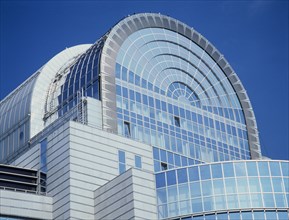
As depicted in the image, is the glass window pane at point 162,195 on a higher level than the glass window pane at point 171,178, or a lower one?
lower

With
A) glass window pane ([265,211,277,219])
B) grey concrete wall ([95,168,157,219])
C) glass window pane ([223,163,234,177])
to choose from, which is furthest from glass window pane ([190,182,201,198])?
glass window pane ([265,211,277,219])

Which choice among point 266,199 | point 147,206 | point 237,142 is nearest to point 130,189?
point 147,206

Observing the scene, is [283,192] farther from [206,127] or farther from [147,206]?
[206,127]

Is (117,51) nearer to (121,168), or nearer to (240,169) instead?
(121,168)

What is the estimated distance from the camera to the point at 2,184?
66.9 m

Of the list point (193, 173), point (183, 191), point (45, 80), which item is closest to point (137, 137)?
point (193, 173)

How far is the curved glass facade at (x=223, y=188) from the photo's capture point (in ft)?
207

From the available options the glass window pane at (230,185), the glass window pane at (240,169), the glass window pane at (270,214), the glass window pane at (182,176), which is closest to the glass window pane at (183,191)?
the glass window pane at (182,176)

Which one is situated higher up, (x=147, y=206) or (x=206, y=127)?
(x=206, y=127)

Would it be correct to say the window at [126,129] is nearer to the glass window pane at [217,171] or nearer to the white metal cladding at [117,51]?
the white metal cladding at [117,51]

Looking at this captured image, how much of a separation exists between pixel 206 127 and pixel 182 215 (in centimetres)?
2184

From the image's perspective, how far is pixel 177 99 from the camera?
8250cm

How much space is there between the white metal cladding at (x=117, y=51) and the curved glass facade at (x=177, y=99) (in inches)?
24.1

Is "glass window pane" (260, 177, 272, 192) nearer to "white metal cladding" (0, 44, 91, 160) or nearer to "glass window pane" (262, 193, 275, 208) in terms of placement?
"glass window pane" (262, 193, 275, 208)
